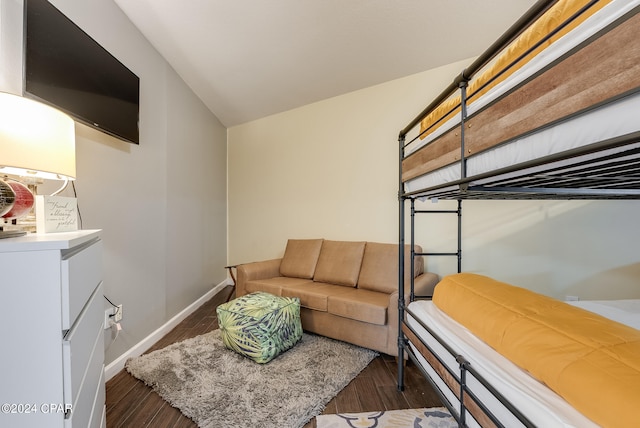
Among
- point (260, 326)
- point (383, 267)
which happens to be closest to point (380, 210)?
point (383, 267)

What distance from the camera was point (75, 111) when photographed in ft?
4.89

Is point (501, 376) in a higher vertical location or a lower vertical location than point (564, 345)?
lower

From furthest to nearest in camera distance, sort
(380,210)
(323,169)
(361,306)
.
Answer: (323,169), (380,210), (361,306)

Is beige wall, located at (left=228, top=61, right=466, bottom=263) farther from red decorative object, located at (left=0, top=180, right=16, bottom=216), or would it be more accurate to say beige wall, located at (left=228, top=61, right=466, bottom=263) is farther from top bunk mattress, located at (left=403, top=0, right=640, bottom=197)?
red decorative object, located at (left=0, top=180, right=16, bottom=216)

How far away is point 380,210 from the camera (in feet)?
9.74

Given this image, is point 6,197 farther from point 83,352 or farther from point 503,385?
point 503,385

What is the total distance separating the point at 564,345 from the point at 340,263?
214cm

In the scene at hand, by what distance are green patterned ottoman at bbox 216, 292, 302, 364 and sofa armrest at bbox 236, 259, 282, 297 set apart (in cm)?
61

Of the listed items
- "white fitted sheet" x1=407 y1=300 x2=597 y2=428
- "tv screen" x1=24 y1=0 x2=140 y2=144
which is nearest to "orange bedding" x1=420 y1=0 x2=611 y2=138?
"white fitted sheet" x1=407 y1=300 x2=597 y2=428

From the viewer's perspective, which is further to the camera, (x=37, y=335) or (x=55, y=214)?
(x=55, y=214)

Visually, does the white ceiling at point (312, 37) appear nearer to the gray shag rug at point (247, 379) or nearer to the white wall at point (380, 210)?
the white wall at point (380, 210)

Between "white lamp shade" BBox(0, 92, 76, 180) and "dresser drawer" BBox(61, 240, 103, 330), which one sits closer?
"dresser drawer" BBox(61, 240, 103, 330)

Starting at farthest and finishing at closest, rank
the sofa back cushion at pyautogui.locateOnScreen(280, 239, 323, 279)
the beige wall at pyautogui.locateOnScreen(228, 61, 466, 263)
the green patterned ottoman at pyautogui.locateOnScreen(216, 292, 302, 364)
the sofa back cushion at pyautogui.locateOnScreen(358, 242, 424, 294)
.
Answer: the sofa back cushion at pyautogui.locateOnScreen(280, 239, 323, 279) < the beige wall at pyautogui.locateOnScreen(228, 61, 466, 263) < the sofa back cushion at pyautogui.locateOnScreen(358, 242, 424, 294) < the green patterned ottoman at pyautogui.locateOnScreen(216, 292, 302, 364)

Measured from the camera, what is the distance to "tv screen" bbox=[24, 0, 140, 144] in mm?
1259
